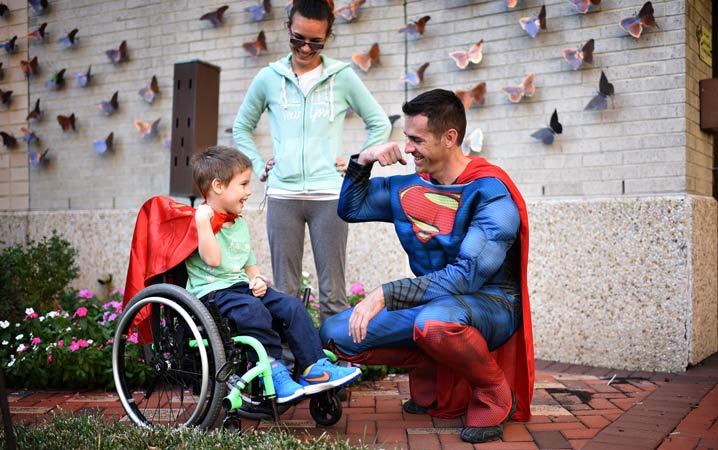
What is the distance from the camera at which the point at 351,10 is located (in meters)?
5.53

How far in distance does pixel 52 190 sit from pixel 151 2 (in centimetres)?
205

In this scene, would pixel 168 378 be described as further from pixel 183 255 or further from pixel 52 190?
pixel 52 190

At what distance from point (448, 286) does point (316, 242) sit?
1028mm

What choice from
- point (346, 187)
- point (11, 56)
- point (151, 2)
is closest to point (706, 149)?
point (346, 187)

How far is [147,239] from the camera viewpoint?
10.4 feet

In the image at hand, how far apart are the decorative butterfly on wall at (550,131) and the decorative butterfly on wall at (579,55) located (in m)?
0.33

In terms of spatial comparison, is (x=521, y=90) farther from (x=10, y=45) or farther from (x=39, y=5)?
(x=10, y=45)

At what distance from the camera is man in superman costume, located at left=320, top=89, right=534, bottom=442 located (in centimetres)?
288

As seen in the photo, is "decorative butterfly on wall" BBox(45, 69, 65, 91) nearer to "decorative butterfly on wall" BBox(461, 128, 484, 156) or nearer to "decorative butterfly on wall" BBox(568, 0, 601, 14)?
"decorative butterfly on wall" BBox(461, 128, 484, 156)

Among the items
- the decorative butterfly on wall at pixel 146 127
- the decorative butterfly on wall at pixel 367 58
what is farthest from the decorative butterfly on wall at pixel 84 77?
the decorative butterfly on wall at pixel 367 58

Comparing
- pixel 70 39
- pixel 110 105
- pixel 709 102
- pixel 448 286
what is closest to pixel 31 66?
pixel 70 39

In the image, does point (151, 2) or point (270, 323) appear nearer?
point (270, 323)

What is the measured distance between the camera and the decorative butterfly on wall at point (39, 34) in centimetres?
699

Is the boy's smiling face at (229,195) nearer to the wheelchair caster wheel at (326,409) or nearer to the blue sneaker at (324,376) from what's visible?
the blue sneaker at (324,376)
